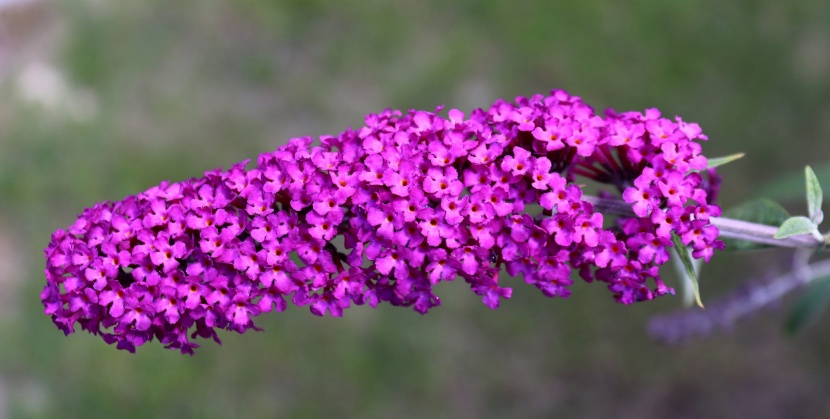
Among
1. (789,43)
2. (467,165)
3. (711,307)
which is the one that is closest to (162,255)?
(467,165)

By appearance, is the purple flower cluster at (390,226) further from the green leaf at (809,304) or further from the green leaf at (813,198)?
the green leaf at (809,304)

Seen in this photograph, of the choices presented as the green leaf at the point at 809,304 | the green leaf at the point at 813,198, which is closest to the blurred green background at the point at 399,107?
the green leaf at the point at 809,304

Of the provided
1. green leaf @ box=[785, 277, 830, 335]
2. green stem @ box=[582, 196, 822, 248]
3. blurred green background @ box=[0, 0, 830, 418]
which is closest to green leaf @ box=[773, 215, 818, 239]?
green stem @ box=[582, 196, 822, 248]

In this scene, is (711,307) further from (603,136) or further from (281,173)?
(281,173)

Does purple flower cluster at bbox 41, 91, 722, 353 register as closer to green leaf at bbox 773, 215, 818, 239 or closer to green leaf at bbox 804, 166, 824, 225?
green leaf at bbox 773, 215, 818, 239

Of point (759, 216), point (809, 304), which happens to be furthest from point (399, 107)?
point (759, 216)

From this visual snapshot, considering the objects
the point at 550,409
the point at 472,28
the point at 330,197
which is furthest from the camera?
the point at 472,28

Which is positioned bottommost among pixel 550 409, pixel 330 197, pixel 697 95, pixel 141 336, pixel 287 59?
pixel 141 336
